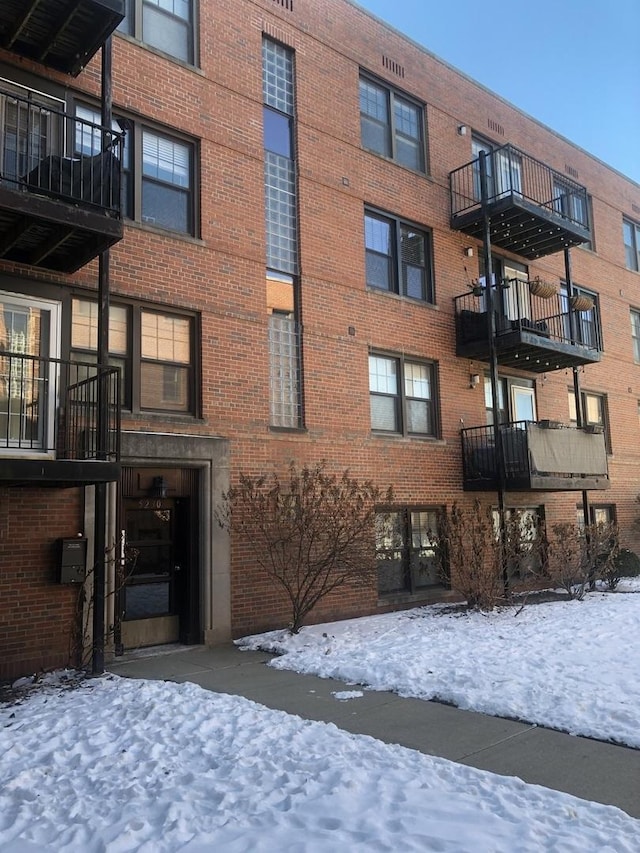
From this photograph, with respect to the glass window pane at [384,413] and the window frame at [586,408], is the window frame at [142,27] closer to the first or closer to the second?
the glass window pane at [384,413]

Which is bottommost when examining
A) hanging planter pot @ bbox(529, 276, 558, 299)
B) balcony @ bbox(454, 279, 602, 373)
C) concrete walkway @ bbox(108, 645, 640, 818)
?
concrete walkway @ bbox(108, 645, 640, 818)

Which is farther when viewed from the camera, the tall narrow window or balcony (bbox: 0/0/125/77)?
the tall narrow window

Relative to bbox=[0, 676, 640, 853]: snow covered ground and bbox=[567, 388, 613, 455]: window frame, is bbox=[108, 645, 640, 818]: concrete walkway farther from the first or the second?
bbox=[567, 388, 613, 455]: window frame

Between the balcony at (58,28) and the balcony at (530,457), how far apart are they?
30.1ft

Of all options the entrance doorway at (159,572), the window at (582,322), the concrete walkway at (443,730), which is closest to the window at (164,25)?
the entrance doorway at (159,572)

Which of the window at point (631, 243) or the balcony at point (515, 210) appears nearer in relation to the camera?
the balcony at point (515, 210)

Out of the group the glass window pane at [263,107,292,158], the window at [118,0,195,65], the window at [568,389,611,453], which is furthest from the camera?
the window at [568,389,611,453]

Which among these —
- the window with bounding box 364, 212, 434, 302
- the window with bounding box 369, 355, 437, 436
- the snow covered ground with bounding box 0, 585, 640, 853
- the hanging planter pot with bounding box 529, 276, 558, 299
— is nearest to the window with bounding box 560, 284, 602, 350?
the hanging planter pot with bounding box 529, 276, 558, 299

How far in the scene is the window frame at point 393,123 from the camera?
13734 mm

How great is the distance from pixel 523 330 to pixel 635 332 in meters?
8.13

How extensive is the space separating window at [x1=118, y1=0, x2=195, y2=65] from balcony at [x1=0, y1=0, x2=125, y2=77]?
1.62 m

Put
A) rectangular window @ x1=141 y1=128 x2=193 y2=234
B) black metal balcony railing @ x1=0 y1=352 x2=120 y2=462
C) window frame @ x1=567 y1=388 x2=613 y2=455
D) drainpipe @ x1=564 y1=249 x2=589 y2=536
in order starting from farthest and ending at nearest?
window frame @ x1=567 y1=388 x2=613 y2=455, drainpipe @ x1=564 y1=249 x2=589 y2=536, rectangular window @ x1=141 y1=128 x2=193 y2=234, black metal balcony railing @ x1=0 y1=352 x2=120 y2=462

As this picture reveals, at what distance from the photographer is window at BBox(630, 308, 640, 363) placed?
20.1 m

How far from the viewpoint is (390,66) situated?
14156 mm
